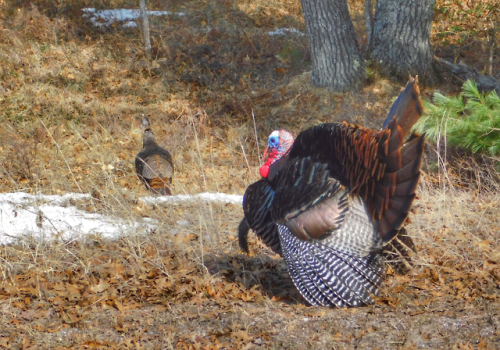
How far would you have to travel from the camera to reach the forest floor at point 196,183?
138 inches

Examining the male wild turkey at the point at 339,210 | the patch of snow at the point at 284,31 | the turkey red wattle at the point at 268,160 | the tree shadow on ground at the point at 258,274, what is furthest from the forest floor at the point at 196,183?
the turkey red wattle at the point at 268,160

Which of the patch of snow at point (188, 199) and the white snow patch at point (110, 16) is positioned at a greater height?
the white snow patch at point (110, 16)

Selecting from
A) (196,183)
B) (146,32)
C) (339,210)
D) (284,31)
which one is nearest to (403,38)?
(284,31)

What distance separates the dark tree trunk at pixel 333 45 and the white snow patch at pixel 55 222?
4532mm

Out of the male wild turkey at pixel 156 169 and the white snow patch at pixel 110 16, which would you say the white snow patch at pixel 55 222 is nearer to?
the male wild turkey at pixel 156 169

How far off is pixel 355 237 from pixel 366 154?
0.69m

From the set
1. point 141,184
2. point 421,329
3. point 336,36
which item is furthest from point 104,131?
point 421,329

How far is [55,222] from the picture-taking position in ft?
16.3

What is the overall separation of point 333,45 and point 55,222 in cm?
594

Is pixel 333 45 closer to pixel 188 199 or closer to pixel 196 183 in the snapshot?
pixel 196 183

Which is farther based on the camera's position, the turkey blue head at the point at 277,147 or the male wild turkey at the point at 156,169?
the male wild turkey at the point at 156,169

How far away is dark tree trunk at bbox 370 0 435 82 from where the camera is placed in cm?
882

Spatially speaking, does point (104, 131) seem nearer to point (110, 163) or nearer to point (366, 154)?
point (110, 163)

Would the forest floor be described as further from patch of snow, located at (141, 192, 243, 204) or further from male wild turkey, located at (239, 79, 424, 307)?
male wild turkey, located at (239, 79, 424, 307)
